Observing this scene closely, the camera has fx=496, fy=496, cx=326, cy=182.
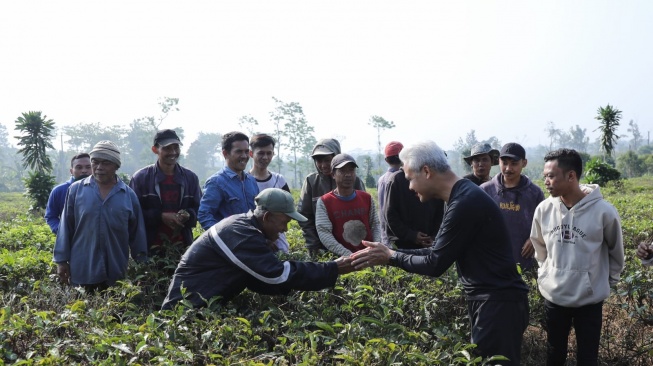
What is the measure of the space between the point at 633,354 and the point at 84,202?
173 inches

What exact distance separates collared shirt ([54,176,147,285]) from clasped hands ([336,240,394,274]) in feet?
6.10

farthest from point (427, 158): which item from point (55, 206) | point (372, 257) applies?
point (55, 206)

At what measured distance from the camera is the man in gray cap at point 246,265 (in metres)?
2.66

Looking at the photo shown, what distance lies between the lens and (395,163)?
217 inches

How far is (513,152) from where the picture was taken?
14.6 feet

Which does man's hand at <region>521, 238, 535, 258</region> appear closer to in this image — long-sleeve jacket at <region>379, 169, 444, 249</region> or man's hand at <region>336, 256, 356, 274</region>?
long-sleeve jacket at <region>379, 169, 444, 249</region>

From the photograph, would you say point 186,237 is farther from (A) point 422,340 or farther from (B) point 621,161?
(B) point 621,161

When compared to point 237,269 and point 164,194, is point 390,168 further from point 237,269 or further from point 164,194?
point 237,269

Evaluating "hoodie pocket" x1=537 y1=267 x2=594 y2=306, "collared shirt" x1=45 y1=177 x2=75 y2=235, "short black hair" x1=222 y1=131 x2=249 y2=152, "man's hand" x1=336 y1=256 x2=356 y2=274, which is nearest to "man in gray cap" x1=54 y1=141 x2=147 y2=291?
"collared shirt" x1=45 y1=177 x2=75 y2=235

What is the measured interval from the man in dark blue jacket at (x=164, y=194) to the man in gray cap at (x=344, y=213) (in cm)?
119

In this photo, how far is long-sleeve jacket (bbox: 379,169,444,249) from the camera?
183 inches

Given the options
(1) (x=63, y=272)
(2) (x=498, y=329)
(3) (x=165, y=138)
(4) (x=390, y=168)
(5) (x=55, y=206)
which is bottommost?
(1) (x=63, y=272)

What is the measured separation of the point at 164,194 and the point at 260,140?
0.99 metres

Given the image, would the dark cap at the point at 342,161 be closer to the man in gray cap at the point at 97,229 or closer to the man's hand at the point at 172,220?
the man's hand at the point at 172,220
